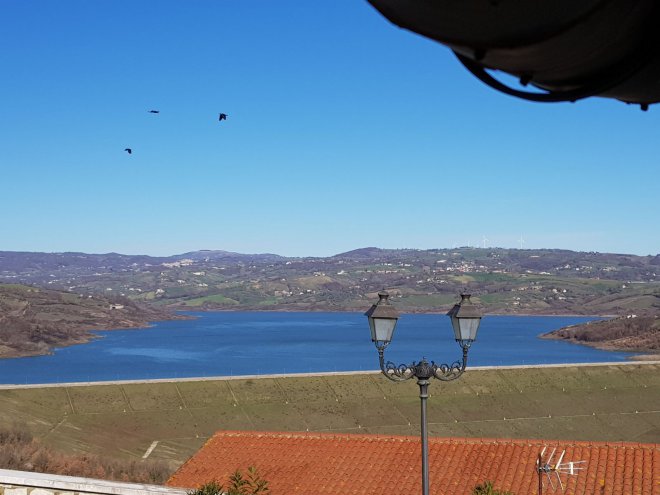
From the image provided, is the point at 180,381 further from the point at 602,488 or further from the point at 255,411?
the point at 602,488

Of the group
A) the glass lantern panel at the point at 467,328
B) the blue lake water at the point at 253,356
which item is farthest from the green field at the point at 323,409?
the blue lake water at the point at 253,356

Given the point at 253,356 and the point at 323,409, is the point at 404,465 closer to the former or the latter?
the point at 323,409

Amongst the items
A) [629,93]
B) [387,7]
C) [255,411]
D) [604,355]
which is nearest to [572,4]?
[387,7]

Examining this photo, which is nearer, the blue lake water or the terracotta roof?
the terracotta roof

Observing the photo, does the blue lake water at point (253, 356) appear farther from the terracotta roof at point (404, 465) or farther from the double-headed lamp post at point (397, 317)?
the double-headed lamp post at point (397, 317)

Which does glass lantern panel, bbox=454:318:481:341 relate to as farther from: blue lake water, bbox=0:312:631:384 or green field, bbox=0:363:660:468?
blue lake water, bbox=0:312:631:384

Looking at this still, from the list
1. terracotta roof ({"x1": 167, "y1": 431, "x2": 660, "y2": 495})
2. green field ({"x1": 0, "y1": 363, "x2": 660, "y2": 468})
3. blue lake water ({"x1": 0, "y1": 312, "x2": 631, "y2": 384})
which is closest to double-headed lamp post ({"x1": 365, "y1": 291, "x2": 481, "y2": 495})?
terracotta roof ({"x1": 167, "y1": 431, "x2": 660, "y2": 495})

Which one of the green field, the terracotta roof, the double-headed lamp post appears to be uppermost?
the double-headed lamp post
